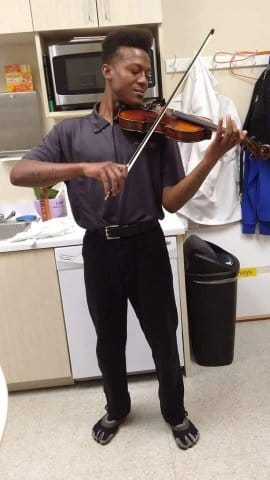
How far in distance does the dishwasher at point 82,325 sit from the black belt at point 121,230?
40 cm

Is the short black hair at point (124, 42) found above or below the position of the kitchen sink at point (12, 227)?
above

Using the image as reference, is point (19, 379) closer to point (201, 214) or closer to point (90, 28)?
point (201, 214)

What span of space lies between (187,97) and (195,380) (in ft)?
4.78

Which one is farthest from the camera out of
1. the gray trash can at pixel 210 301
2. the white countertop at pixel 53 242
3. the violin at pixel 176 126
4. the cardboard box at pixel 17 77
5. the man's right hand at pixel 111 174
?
the cardboard box at pixel 17 77

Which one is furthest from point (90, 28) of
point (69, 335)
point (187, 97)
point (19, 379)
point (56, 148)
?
point (19, 379)

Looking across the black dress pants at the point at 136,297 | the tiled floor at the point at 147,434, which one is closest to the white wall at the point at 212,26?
the black dress pants at the point at 136,297

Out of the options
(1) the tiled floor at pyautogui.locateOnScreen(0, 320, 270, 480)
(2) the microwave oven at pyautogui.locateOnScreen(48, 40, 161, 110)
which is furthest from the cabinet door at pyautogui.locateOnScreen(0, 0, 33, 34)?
(1) the tiled floor at pyautogui.locateOnScreen(0, 320, 270, 480)

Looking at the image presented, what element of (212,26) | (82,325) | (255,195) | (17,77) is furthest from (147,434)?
(212,26)

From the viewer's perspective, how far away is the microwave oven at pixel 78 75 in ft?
6.29

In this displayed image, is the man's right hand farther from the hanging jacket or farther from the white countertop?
the hanging jacket

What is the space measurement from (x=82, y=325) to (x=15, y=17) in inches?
55.4

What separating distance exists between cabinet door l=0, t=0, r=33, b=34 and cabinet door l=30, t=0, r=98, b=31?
27 millimetres

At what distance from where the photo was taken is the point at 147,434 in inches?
69.4

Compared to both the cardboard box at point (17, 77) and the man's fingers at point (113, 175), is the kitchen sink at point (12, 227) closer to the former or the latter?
the cardboard box at point (17, 77)
